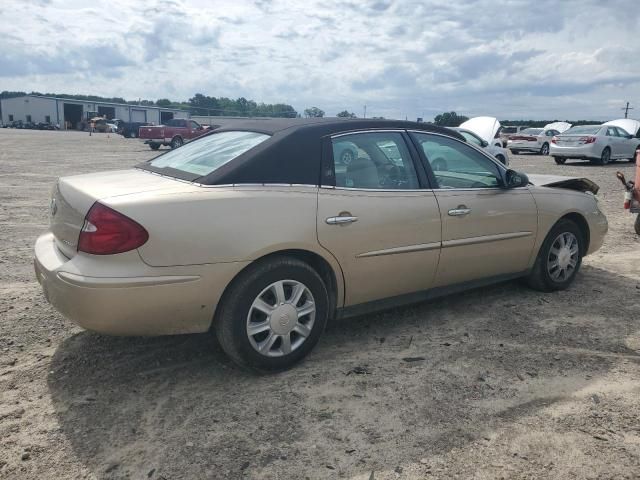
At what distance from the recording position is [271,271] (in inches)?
127

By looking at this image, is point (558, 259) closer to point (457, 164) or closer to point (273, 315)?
point (457, 164)

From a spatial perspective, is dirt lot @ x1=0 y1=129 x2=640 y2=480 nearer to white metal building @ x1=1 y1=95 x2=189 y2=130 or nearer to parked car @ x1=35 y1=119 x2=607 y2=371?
parked car @ x1=35 y1=119 x2=607 y2=371

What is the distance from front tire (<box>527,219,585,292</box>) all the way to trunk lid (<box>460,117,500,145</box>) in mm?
14973

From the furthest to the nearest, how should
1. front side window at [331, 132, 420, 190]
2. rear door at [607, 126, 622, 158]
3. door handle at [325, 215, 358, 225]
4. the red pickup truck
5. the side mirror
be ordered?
the red pickup truck, rear door at [607, 126, 622, 158], the side mirror, front side window at [331, 132, 420, 190], door handle at [325, 215, 358, 225]

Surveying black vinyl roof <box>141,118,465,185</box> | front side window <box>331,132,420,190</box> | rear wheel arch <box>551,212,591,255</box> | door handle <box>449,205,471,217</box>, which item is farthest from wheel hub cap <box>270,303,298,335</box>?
rear wheel arch <box>551,212,591,255</box>

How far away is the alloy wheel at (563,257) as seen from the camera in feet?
16.3

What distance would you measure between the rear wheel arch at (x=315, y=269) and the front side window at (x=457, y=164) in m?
1.19

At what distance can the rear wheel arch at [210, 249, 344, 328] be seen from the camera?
3.17 meters

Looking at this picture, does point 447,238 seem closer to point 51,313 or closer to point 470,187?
point 470,187

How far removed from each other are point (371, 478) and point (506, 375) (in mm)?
1372

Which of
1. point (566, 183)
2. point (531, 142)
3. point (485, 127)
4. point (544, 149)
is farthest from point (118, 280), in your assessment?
point (544, 149)

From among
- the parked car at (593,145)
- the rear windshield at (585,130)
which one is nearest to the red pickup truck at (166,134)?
the parked car at (593,145)

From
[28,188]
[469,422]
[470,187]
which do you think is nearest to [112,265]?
[469,422]

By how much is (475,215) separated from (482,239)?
21 centimetres
